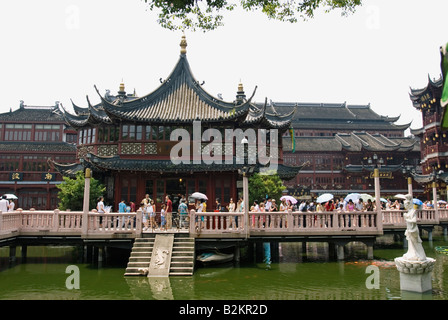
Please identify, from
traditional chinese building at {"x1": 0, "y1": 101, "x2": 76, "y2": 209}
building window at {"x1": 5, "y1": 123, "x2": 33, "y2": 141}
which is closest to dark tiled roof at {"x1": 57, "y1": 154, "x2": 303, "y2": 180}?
traditional chinese building at {"x1": 0, "y1": 101, "x2": 76, "y2": 209}

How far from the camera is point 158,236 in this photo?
44.3 feet

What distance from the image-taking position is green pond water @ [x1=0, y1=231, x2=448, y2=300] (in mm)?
10172

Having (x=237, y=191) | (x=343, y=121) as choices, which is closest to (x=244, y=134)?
(x=237, y=191)

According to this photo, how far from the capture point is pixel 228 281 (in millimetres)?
11828

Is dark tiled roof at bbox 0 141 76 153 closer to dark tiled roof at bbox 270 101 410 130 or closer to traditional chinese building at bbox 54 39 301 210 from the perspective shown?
traditional chinese building at bbox 54 39 301 210

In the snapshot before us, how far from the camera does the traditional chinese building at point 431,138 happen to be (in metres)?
39.1

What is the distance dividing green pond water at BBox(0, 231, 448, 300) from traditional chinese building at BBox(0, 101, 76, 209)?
22.2 metres

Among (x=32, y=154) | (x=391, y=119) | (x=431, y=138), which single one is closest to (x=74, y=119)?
(x=32, y=154)

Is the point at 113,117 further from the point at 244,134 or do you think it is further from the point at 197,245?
the point at 197,245

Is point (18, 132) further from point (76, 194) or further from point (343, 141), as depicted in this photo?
point (343, 141)

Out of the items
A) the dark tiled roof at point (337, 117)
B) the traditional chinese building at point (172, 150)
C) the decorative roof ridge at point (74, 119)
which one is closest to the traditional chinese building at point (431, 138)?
the dark tiled roof at point (337, 117)

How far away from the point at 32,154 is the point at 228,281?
107ft

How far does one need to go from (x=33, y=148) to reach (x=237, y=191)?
26798mm
